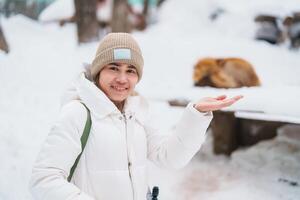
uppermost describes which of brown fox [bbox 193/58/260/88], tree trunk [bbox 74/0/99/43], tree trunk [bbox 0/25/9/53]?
tree trunk [bbox 74/0/99/43]

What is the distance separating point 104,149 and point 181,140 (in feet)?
1.23

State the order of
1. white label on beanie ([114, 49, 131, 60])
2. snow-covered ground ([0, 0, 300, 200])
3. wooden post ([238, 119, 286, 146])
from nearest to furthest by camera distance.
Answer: white label on beanie ([114, 49, 131, 60]) < snow-covered ground ([0, 0, 300, 200]) < wooden post ([238, 119, 286, 146])

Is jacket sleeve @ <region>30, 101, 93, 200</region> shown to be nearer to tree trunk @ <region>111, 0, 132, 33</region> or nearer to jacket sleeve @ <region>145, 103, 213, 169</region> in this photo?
jacket sleeve @ <region>145, 103, 213, 169</region>

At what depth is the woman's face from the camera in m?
1.72

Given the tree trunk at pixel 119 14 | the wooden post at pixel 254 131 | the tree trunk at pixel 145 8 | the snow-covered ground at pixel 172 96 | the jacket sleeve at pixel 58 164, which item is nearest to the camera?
the jacket sleeve at pixel 58 164

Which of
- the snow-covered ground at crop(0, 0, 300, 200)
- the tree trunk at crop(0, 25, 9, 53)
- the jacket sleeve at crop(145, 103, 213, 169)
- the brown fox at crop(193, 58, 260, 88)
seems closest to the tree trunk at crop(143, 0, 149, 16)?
the snow-covered ground at crop(0, 0, 300, 200)

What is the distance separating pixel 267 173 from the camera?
3.47m

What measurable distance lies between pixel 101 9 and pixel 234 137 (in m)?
3.86

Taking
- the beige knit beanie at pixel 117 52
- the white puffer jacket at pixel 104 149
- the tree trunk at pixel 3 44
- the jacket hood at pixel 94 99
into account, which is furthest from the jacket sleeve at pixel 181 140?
the tree trunk at pixel 3 44

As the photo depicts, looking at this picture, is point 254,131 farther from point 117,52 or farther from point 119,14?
point 119,14

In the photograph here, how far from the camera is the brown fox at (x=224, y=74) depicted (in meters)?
4.11

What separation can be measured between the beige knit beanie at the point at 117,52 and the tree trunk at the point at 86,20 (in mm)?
4379

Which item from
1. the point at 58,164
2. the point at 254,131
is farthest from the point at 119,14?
the point at 58,164

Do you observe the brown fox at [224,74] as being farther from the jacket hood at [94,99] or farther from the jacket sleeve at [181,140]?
the jacket hood at [94,99]
